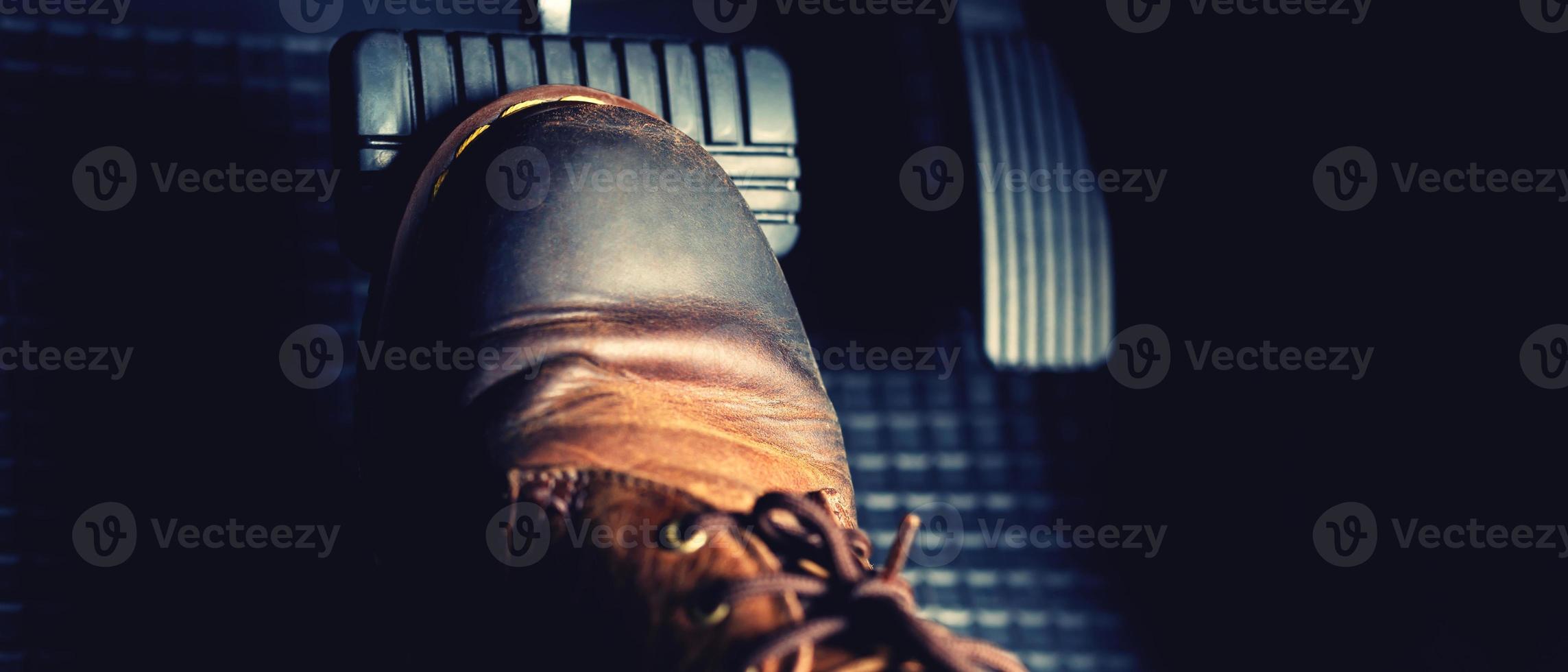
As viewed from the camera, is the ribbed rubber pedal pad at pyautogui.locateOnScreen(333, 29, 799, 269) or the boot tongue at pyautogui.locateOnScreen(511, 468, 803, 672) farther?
the ribbed rubber pedal pad at pyautogui.locateOnScreen(333, 29, 799, 269)

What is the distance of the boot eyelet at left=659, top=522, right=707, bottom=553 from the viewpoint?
628 mm

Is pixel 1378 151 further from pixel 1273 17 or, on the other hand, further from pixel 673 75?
pixel 673 75

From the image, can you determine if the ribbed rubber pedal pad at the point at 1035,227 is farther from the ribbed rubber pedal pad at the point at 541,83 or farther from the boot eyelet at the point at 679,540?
the boot eyelet at the point at 679,540

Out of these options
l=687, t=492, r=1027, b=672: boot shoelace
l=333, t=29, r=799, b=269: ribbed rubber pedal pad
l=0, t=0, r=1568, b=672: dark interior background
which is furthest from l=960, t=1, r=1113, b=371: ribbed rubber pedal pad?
l=687, t=492, r=1027, b=672: boot shoelace

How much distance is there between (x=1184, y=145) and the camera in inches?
45.9

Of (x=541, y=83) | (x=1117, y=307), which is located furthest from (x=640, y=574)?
(x=1117, y=307)

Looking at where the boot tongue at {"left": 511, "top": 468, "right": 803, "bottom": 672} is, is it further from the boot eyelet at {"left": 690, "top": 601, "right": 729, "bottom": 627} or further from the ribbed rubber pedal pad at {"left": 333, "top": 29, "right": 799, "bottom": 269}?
the ribbed rubber pedal pad at {"left": 333, "top": 29, "right": 799, "bottom": 269}

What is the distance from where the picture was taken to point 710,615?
61 cm

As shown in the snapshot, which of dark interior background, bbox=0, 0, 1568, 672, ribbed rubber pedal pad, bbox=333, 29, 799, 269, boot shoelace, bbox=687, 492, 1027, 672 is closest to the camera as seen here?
boot shoelace, bbox=687, 492, 1027, 672

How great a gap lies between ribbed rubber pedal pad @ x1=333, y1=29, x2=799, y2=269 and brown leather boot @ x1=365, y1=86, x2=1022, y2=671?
2.0 inches

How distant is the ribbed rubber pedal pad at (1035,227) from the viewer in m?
1.06

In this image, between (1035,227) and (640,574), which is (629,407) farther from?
(1035,227)

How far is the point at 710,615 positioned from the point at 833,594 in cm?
7

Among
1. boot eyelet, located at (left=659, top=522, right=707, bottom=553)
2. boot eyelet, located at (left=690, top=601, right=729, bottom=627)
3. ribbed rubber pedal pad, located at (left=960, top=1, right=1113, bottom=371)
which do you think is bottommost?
boot eyelet, located at (left=690, top=601, right=729, bottom=627)
